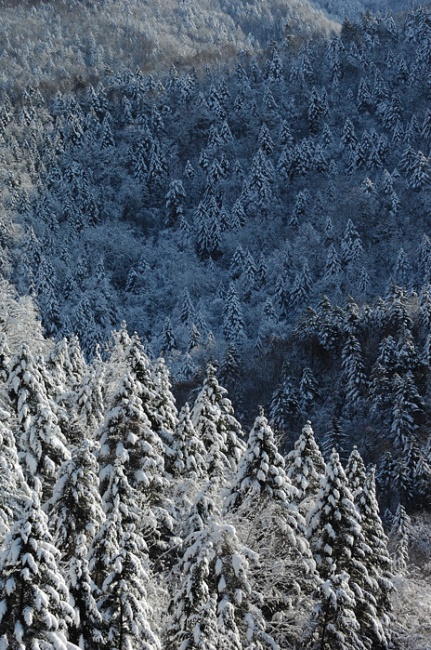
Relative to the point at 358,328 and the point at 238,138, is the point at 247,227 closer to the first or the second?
the point at 238,138

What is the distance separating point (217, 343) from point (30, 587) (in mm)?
80922

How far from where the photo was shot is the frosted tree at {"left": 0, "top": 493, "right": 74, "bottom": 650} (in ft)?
39.2

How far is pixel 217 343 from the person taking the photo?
92.9 meters

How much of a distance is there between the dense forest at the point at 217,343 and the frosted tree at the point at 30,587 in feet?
0.17

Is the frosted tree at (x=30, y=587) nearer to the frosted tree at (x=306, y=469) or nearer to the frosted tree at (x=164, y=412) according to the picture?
the frosted tree at (x=164, y=412)

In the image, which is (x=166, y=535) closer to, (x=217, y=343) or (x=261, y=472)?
(x=261, y=472)

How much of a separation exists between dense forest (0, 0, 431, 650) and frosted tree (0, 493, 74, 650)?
0.05 meters

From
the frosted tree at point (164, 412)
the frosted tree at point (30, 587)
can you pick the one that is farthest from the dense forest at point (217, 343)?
the frosted tree at point (164, 412)

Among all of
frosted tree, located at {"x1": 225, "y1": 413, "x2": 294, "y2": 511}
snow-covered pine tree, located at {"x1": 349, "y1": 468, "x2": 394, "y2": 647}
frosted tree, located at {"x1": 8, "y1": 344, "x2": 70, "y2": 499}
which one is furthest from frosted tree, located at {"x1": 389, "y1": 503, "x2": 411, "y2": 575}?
frosted tree, located at {"x1": 8, "y1": 344, "x2": 70, "y2": 499}

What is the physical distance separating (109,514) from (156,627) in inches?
135

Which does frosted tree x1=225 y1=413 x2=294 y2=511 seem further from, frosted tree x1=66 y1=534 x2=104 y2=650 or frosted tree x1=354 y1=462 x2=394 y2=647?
frosted tree x1=66 y1=534 x2=104 y2=650

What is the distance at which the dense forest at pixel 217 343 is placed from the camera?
16844mm

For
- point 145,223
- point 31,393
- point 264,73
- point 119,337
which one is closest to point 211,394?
point 119,337

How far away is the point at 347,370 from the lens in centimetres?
6988
